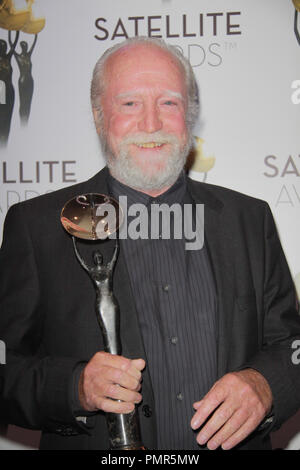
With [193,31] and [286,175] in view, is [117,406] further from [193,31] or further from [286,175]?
[193,31]

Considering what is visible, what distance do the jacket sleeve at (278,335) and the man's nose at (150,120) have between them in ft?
1.50

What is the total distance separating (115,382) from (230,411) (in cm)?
28

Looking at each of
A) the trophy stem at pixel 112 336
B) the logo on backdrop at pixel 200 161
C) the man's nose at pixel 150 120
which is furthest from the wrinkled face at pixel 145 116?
the logo on backdrop at pixel 200 161

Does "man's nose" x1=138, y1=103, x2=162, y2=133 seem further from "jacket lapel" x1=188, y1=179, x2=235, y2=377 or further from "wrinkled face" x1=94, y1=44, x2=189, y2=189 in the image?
"jacket lapel" x1=188, y1=179, x2=235, y2=377

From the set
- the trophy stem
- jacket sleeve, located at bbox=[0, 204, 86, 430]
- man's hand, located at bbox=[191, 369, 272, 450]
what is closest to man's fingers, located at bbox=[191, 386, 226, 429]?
man's hand, located at bbox=[191, 369, 272, 450]

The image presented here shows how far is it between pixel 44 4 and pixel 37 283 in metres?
1.25

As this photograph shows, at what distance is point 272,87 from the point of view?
1786 millimetres

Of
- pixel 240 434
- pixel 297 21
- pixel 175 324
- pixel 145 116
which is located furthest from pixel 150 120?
pixel 297 21

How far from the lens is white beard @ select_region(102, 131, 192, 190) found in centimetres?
129

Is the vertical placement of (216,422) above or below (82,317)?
below

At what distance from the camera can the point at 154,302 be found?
1.22m

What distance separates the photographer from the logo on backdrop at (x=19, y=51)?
1842 mm
